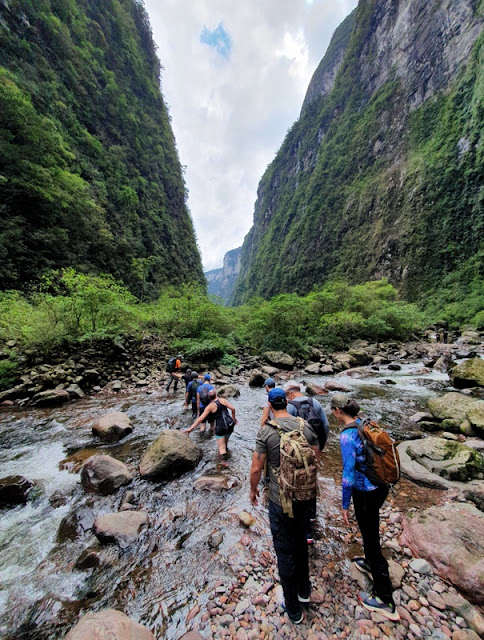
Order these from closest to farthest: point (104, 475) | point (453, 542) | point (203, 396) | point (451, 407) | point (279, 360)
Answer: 1. point (453, 542)
2. point (104, 475)
3. point (203, 396)
4. point (451, 407)
5. point (279, 360)

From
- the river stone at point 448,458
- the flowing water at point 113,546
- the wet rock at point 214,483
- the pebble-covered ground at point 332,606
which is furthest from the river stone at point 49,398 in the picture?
the river stone at point 448,458

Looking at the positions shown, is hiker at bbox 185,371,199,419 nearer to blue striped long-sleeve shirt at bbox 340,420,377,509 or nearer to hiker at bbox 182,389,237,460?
hiker at bbox 182,389,237,460

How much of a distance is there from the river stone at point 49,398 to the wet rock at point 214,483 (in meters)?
6.26

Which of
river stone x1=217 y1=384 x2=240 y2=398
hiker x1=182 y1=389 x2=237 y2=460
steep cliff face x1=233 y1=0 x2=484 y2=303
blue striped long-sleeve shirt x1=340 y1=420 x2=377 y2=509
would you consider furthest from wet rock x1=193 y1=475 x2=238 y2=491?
steep cliff face x1=233 y1=0 x2=484 y2=303

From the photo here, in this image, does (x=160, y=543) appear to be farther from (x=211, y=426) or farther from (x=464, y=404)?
(x=464, y=404)

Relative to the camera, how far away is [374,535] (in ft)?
8.16

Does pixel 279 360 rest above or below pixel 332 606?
below

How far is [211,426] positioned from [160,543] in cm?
338

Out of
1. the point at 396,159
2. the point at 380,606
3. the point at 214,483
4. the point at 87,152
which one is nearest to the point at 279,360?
the point at 214,483

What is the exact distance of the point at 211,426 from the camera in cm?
668

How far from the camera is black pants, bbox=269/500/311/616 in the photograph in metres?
2.35

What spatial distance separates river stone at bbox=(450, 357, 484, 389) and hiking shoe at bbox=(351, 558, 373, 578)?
9891 millimetres

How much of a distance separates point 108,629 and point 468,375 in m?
12.2

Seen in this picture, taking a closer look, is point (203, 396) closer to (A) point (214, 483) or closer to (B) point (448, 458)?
(A) point (214, 483)
